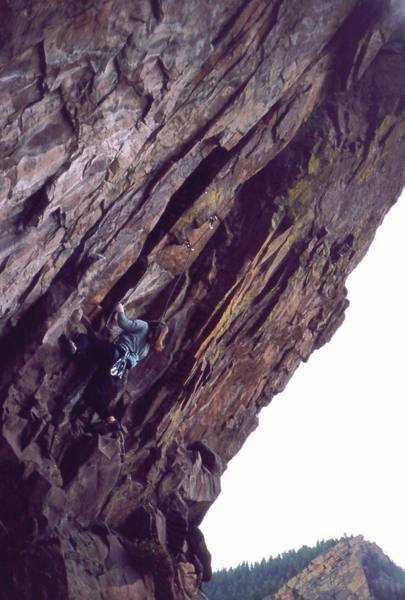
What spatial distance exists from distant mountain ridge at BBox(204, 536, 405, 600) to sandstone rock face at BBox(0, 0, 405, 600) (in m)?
17.4

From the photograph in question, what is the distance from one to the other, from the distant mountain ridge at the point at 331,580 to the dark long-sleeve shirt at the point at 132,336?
2624 centimetres

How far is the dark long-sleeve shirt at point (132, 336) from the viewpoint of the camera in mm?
18078

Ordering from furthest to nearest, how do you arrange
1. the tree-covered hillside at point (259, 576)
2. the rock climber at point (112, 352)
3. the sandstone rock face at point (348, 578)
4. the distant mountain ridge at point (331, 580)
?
1. the tree-covered hillside at point (259, 576)
2. the distant mountain ridge at point (331, 580)
3. the sandstone rock face at point (348, 578)
4. the rock climber at point (112, 352)

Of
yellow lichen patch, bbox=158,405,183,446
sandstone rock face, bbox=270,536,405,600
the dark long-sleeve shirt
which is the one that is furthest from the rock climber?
sandstone rock face, bbox=270,536,405,600

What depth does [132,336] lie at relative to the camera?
18.4 metres

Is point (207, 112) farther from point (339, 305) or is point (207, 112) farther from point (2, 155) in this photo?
point (339, 305)

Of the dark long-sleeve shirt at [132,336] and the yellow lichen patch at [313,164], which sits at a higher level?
the yellow lichen patch at [313,164]

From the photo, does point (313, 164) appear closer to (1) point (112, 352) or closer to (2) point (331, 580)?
(1) point (112, 352)

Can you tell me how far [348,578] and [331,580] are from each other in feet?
3.55

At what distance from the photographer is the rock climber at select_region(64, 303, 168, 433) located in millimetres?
18125

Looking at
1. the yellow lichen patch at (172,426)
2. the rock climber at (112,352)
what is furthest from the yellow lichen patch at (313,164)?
the yellow lichen patch at (172,426)

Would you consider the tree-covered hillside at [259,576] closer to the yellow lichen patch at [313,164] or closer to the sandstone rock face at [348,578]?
the sandstone rock face at [348,578]

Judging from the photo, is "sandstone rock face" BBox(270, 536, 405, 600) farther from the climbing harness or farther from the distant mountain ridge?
the climbing harness

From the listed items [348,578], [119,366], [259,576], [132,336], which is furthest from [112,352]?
[259,576]
